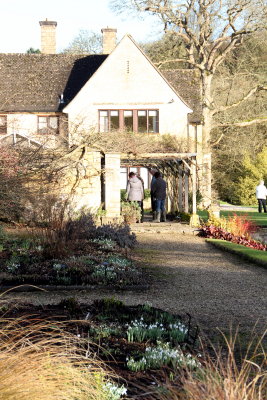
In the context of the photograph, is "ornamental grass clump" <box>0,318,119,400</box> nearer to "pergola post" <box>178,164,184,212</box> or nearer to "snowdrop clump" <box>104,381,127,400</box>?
"snowdrop clump" <box>104,381,127,400</box>

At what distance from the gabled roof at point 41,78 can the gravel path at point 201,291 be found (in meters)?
23.3

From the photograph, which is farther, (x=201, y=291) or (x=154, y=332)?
(x=201, y=291)

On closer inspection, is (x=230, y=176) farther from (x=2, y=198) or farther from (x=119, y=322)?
(x=119, y=322)

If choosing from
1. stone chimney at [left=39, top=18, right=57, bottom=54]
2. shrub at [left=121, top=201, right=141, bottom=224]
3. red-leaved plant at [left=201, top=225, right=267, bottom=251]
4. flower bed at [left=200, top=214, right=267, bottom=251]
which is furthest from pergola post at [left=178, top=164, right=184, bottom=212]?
stone chimney at [left=39, top=18, right=57, bottom=54]

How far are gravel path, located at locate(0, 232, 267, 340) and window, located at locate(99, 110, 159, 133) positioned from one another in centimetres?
2110

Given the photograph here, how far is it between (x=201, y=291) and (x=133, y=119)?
2686 centimetres

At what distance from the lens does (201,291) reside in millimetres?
10289

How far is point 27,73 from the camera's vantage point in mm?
39656

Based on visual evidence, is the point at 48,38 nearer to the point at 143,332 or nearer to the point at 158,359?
the point at 143,332

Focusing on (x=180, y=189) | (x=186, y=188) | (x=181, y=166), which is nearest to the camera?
(x=186, y=188)

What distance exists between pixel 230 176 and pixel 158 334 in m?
35.7

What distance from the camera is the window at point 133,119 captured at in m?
36.5

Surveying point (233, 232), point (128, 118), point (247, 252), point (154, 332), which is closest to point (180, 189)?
point (233, 232)

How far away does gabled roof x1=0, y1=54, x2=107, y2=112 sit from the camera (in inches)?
1489
